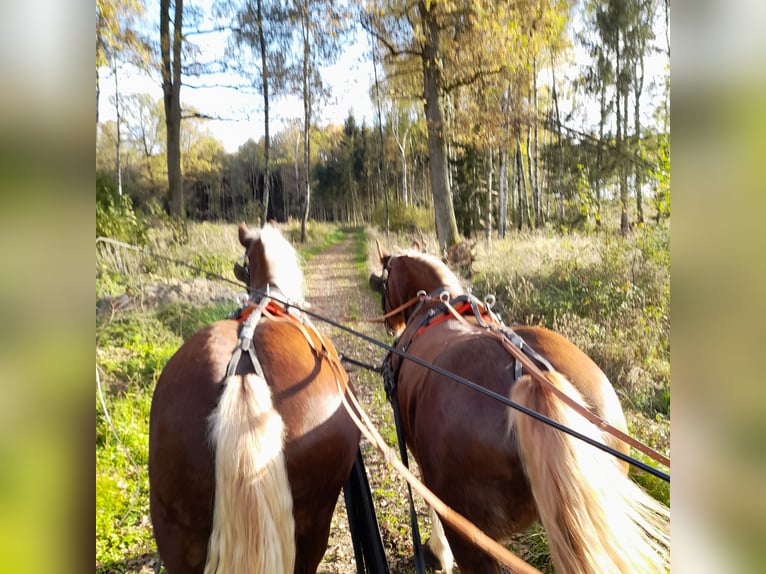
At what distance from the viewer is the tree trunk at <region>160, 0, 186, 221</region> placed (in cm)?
200

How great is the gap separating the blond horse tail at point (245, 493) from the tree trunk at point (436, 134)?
258 centimetres

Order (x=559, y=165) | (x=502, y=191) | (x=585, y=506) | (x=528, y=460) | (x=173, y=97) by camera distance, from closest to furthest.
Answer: (x=585, y=506) → (x=528, y=460) → (x=173, y=97) → (x=559, y=165) → (x=502, y=191)

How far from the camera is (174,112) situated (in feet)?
7.87

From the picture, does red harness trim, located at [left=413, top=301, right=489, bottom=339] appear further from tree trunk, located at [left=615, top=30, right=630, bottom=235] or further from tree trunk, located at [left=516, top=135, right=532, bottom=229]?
tree trunk, located at [left=516, top=135, right=532, bottom=229]

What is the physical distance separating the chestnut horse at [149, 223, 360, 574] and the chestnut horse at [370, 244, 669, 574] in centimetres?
38

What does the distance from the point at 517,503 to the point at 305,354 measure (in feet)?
2.83

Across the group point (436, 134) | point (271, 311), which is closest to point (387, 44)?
point (436, 134)

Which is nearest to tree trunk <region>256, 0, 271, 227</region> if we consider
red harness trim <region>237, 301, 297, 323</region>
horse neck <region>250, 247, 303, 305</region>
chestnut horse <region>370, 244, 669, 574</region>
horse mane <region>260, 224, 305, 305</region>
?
horse mane <region>260, 224, 305, 305</region>

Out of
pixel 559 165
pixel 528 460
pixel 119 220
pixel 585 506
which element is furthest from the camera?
pixel 559 165

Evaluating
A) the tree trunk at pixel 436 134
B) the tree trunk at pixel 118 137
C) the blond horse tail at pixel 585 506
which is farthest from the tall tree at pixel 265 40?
the blond horse tail at pixel 585 506

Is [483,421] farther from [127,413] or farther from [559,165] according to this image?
[559,165]

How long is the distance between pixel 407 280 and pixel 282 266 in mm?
845

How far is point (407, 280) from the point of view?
2756 millimetres
